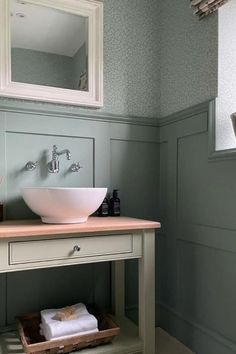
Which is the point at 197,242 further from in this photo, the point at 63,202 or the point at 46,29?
the point at 46,29

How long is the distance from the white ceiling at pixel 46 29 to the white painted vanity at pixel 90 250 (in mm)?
1016

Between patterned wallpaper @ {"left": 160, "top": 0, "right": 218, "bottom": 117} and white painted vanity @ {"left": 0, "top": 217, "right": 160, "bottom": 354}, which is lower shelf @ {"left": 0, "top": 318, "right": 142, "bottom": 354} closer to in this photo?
white painted vanity @ {"left": 0, "top": 217, "right": 160, "bottom": 354}

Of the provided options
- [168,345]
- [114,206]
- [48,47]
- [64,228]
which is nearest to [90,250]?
[64,228]

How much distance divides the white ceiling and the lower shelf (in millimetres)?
1550

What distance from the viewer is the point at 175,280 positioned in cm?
187

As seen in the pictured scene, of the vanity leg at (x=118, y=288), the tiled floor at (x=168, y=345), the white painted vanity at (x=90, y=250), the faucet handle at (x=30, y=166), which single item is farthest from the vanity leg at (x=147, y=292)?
the faucet handle at (x=30, y=166)

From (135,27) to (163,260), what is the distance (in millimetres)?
1520

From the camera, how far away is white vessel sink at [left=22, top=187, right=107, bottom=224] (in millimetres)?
1327

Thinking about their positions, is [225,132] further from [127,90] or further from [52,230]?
[52,230]

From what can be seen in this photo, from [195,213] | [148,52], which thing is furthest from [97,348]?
[148,52]

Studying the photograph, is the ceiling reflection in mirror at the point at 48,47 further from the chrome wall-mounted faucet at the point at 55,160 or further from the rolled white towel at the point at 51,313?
the rolled white towel at the point at 51,313

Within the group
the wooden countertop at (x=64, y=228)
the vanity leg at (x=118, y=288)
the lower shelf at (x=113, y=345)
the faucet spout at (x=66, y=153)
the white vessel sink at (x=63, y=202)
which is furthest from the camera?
the vanity leg at (x=118, y=288)

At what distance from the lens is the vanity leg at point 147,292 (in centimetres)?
148

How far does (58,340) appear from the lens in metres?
1.39
